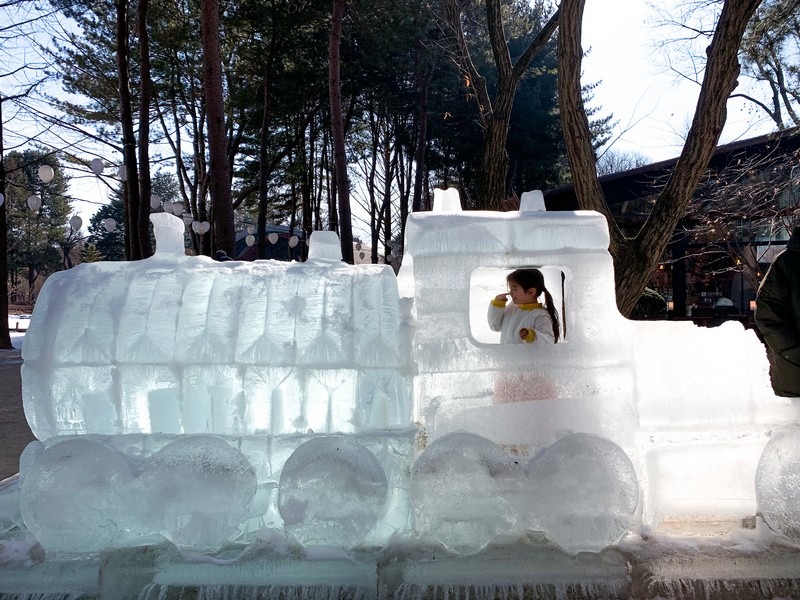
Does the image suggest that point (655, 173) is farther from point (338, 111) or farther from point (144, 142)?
point (144, 142)

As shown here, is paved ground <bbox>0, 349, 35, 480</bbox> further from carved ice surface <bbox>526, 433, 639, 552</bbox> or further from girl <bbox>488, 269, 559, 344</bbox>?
carved ice surface <bbox>526, 433, 639, 552</bbox>

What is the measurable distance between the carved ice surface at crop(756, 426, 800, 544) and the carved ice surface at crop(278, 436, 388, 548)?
183 cm

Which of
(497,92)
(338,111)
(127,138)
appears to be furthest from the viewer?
(127,138)

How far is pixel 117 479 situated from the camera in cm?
299

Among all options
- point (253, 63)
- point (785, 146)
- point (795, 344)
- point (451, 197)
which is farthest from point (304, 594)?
point (253, 63)

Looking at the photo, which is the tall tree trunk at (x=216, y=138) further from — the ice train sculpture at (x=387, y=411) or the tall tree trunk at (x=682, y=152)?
the ice train sculpture at (x=387, y=411)

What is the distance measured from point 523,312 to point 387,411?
1074 mm

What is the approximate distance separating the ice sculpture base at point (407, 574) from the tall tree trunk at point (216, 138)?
7109mm

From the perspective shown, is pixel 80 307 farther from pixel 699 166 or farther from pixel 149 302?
pixel 699 166

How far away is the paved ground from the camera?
601 centimetres

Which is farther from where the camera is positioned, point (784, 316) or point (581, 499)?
point (784, 316)

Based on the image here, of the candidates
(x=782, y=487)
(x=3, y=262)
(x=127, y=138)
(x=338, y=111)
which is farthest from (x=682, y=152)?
(x=3, y=262)

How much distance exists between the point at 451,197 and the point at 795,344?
6.47 feet

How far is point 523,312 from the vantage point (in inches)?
153
